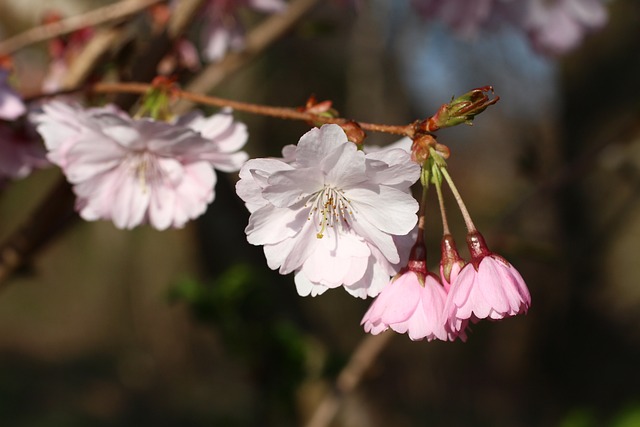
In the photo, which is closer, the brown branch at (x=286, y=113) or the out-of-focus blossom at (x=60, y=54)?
the brown branch at (x=286, y=113)

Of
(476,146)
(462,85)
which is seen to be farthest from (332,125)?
(476,146)

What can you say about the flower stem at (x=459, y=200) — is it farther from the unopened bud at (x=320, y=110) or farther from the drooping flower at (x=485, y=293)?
the unopened bud at (x=320, y=110)

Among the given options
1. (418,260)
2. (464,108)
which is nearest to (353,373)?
(418,260)

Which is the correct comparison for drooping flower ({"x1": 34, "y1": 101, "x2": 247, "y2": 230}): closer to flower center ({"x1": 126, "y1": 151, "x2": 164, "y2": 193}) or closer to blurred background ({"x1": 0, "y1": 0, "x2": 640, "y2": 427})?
flower center ({"x1": 126, "y1": 151, "x2": 164, "y2": 193})

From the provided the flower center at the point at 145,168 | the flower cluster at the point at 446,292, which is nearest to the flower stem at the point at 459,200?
the flower cluster at the point at 446,292

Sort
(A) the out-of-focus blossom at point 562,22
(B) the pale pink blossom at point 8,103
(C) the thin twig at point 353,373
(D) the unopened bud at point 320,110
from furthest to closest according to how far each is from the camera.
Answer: (A) the out-of-focus blossom at point 562,22 < (C) the thin twig at point 353,373 < (B) the pale pink blossom at point 8,103 < (D) the unopened bud at point 320,110

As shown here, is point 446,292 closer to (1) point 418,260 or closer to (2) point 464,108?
(1) point 418,260
